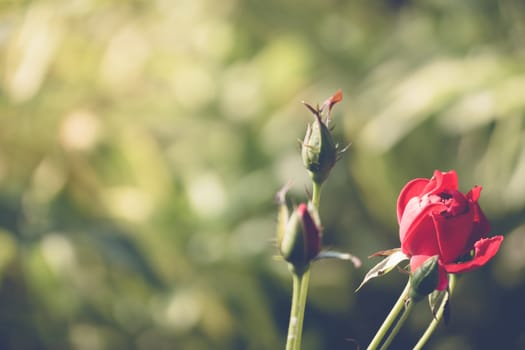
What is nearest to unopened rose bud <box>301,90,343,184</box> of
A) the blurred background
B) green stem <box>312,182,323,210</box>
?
green stem <box>312,182,323,210</box>

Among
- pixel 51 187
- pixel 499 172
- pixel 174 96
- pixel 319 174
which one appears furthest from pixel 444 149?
pixel 319 174

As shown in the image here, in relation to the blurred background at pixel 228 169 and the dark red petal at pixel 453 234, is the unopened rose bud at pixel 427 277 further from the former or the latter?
the blurred background at pixel 228 169

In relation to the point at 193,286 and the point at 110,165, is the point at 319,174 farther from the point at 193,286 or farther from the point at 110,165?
the point at 110,165

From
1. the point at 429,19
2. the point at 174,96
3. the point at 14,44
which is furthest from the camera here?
the point at 429,19

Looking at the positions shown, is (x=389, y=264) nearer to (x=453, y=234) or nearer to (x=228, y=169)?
(x=453, y=234)

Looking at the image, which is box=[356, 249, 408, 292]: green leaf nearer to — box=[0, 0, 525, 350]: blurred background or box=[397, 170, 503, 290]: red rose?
box=[397, 170, 503, 290]: red rose

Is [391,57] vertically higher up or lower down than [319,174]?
higher up

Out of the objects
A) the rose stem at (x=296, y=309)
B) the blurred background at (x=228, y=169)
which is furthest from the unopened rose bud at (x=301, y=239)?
the blurred background at (x=228, y=169)
